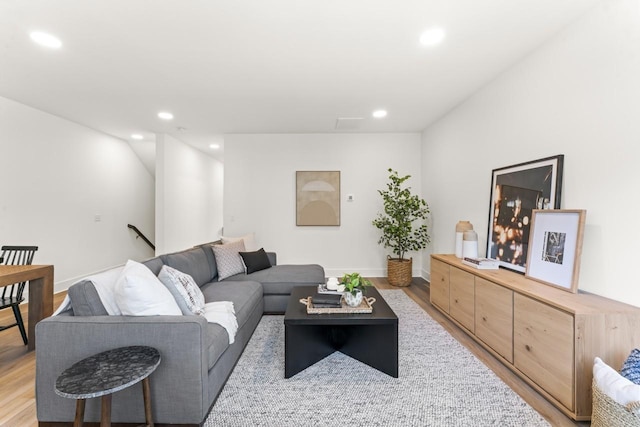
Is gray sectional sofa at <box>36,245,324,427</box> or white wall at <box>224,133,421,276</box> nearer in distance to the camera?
gray sectional sofa at <box>36,245,324,427</box>

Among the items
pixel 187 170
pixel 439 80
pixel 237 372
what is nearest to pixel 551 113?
pixel 439 80

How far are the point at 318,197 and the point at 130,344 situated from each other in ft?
12.3

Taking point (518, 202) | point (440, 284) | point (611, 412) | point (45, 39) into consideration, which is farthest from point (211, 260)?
point (611, 412)

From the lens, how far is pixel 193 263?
9.80 feet

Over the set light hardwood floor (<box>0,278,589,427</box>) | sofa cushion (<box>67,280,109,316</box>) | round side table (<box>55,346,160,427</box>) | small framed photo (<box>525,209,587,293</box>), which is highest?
small framed photo (<box>525,209,587,293</box>)

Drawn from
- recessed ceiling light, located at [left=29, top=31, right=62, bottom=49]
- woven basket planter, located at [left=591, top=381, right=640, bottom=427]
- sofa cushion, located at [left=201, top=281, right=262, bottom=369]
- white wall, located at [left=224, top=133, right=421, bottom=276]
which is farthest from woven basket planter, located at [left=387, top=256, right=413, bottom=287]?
recessed ceiling light, located at [left=29, top=31, right=62, bottom=49]

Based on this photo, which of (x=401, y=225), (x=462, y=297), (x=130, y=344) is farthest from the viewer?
(x=401, y=225)

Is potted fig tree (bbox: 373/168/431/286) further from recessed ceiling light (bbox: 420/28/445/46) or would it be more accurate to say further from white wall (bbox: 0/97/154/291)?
white wall (bbox: 0/97/154/291)

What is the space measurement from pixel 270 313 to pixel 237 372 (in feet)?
3.89

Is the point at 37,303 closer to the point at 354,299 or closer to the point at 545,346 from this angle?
the point at 354,299

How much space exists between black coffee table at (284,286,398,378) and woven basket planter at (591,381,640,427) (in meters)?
1.04

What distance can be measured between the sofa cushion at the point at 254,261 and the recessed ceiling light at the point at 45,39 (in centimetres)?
260

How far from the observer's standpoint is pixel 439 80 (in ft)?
9.92

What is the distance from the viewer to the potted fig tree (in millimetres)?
4520
